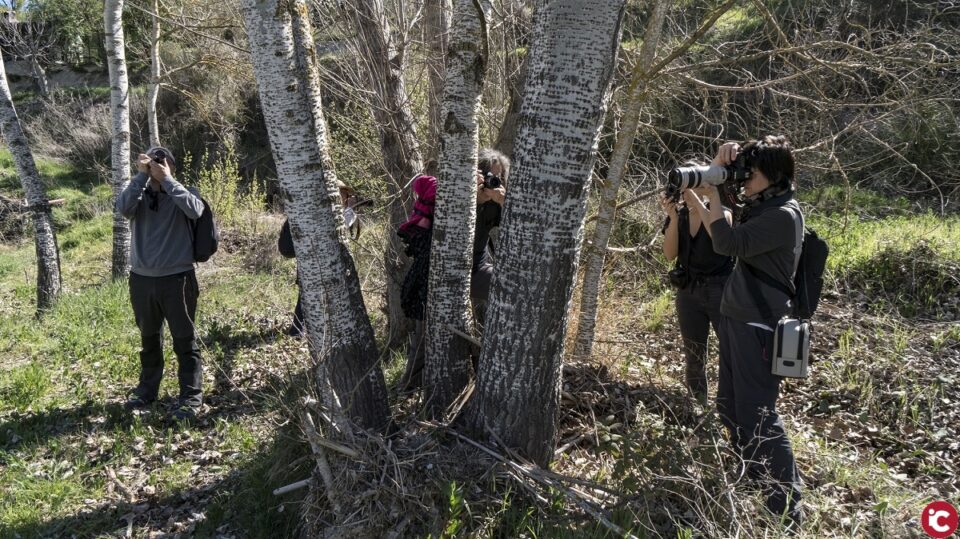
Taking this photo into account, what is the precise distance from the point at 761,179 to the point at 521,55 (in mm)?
3645

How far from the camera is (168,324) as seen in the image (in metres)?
4.71

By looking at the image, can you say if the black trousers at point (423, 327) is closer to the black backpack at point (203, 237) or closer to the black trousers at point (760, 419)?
the black trousers at point (760, 419)

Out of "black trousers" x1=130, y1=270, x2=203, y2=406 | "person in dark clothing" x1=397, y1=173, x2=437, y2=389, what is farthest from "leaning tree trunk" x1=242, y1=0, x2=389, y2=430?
"black trousers" x1=130, y1=270, x2=203, y2=406

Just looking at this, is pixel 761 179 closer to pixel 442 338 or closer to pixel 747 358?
pixel 747 358

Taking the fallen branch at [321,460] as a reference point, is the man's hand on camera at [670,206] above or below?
above

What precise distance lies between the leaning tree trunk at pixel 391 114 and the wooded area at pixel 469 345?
2cm

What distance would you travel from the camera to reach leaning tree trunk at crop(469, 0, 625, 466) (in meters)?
2.65

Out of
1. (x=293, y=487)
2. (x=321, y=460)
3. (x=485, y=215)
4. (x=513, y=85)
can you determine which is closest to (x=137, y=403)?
(x=293, y=487)

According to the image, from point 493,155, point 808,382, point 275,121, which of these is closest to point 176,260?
point 275,121

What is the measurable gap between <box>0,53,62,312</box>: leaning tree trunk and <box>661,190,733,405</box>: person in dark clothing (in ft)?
23.2

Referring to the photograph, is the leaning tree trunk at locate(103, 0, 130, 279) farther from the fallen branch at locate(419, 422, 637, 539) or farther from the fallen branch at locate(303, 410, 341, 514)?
the fallen branch at locate(419, 422, 637, 539)

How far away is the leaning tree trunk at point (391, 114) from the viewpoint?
4.83 m

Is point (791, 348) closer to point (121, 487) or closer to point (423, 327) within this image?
point (423, 327)

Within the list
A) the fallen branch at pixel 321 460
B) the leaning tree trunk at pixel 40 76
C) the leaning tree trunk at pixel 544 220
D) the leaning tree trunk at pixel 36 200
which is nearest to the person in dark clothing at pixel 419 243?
the leaning tree trunk at pixel 544 220
